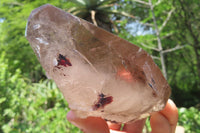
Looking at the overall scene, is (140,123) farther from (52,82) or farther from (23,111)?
(52,82)

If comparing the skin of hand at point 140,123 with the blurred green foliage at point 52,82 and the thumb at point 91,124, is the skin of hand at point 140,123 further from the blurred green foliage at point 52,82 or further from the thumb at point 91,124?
the blurred green foliage at point 52,82

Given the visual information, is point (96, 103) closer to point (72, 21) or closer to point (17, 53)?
point (72, 21)

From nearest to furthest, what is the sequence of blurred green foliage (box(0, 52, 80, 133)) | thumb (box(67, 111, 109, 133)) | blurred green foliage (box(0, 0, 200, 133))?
thumb (box(67, 111, 109, 133)) → blurred green foliage (box(0, 52, 80, 133)) → blurred green foliage (box(0, 0, 200, 133))

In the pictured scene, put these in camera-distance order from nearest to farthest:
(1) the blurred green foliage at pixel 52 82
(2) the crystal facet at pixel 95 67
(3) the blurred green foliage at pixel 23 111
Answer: (2) the crystal facet at pixel 95 67
(3) the blurred green foliage at pixel 23 111
(1) the blurred green foliage at pixel 52 82

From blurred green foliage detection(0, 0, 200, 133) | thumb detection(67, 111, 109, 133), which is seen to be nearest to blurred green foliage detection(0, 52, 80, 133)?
blurred green foliage detection(0, 0, 200, 133)

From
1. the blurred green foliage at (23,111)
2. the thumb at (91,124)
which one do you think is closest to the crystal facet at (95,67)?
the thumb at (91,124)

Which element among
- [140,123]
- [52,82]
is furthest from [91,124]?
[52,82]

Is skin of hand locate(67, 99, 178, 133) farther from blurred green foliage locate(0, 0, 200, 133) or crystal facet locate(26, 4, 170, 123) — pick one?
blurred green foliage locate(0, 0, 200, 133)
